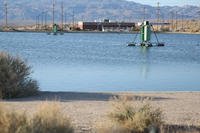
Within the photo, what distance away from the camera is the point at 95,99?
1859cm

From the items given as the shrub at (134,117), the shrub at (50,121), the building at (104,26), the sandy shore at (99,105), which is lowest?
the building at (104,26)

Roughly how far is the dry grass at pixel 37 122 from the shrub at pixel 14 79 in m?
7.97

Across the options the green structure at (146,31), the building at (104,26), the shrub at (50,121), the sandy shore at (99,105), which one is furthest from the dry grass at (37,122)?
the building at (104,26)

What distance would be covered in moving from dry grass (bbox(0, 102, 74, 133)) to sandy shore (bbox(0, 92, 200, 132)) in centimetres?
189

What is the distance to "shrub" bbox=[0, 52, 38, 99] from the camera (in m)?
18.8

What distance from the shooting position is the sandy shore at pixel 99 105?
14.1 meters

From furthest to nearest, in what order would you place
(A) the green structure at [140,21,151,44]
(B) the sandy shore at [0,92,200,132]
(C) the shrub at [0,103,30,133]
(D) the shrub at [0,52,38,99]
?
(A) the green structure at [140,21,151,44] < (D) the shrub at [0,52,38,99] < (B) the sandy shore at [0,92,200,132] < (C) the shrub at [0,103,30,133]

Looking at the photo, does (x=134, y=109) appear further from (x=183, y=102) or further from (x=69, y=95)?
(x=69, y=95)

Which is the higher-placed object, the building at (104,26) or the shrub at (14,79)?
the shrub at (14,79)

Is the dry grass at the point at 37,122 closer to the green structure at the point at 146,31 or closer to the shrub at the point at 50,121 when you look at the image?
the shrub at the point at 50,121

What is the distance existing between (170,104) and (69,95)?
3.50 metres

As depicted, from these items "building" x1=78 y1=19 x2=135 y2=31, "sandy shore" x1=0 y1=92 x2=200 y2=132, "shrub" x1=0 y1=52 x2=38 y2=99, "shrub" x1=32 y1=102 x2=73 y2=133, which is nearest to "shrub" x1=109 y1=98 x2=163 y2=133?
"sandy shore" x1=0 y1=92 x2=200 y2=132

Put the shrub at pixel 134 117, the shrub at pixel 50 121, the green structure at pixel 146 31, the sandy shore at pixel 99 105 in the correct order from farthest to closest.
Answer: the green structure at pixel 146 31 → the sandy shore at pixel 99 105 → the shrub at pixel 134 117 → the shrub at pixel 50 121

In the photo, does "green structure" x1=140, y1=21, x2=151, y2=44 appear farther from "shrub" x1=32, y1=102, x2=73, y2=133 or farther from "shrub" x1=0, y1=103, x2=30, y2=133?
"shrub" x1=0, y1=103, x2=30, y2=133
